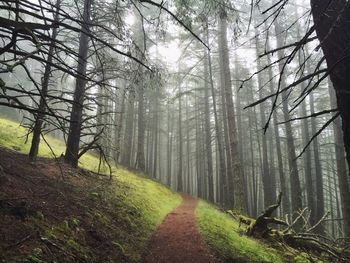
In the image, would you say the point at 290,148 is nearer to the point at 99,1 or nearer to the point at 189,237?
the point at 189,237

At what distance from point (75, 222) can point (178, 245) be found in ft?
8.45

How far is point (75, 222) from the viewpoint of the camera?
579cm

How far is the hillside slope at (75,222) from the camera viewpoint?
449cm

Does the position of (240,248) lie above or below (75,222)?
below

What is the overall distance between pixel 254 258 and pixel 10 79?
34.3 metres

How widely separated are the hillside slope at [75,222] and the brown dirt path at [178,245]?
210 mm

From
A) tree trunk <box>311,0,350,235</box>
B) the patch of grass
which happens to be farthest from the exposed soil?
tree trunk <box>311,0,350,235</box>

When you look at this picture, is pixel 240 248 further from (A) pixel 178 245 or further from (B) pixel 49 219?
(B) pixel 49 219

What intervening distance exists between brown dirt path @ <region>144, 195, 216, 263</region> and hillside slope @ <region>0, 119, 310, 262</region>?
0.21 meters

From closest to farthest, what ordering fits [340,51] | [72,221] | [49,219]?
[340,51] < [49,219] < [72,221]

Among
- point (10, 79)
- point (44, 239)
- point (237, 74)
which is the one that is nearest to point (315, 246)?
point (44, 239)

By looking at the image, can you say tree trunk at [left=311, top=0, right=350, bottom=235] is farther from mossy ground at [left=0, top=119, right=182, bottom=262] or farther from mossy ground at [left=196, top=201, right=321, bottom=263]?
mossy ground at [left=196, top=201, right=321, bottom=263]

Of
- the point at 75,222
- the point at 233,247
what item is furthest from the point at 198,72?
the point at 75,222

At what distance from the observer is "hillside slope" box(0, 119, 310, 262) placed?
14.7 feet
